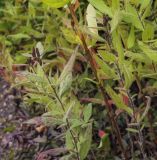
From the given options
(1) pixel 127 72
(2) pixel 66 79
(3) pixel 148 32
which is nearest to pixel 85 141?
(2) pixel 66 79

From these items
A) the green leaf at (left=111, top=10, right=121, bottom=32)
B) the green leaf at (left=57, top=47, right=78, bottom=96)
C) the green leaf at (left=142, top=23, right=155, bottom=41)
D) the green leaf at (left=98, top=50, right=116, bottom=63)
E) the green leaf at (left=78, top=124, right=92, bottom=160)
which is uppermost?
the green leaf at (left=111, top=10, right=121, bottom=32)

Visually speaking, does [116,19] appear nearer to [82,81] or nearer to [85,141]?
[85,141]

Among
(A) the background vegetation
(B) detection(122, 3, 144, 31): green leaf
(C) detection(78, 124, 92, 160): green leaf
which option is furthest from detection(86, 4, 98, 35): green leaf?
(C) detection(78, 124, 92, 160): green leaf

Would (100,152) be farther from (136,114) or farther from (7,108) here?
(7,108)

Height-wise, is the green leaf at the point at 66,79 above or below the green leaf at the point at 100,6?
below

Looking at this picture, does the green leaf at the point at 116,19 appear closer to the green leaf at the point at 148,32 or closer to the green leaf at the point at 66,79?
the green leaf at the point at 148,32

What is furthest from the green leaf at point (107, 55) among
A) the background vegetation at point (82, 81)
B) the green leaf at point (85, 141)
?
the green leaf at point (85, 141)

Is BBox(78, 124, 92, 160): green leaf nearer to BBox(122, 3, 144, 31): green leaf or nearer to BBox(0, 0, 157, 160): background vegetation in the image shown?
BBox(0, 0, 157, 160): background vegetation

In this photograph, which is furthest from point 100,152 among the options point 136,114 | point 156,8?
point 156,8
